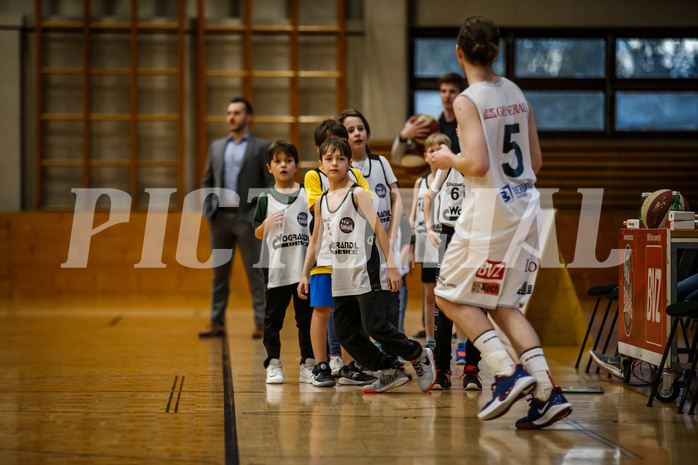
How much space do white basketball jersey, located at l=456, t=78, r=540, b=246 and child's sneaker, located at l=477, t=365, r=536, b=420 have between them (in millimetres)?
465

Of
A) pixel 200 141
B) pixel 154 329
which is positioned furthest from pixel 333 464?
pixel 200 141

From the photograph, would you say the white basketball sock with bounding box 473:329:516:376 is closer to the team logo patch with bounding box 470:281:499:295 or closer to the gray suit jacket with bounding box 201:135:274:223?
the team logo patch with bounding box 470:281:499:295

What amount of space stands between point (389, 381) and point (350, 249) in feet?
2.09

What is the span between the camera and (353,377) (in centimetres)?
398

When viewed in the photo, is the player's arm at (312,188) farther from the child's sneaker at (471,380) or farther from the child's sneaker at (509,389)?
the child's sneaker at (509,389)

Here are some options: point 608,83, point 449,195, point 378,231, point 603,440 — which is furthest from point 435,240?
point 608,83

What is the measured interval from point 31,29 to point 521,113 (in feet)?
26.5

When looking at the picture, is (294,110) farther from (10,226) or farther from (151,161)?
(10,226)

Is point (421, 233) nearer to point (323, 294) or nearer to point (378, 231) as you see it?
point (323, 294)

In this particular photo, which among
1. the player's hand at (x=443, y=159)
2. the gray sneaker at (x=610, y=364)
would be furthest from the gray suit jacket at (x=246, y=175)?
the player's hand at (x=443, y=159)

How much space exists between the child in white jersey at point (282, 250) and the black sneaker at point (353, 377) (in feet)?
0.53

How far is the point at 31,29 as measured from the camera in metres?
9.46

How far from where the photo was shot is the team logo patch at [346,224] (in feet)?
12.0

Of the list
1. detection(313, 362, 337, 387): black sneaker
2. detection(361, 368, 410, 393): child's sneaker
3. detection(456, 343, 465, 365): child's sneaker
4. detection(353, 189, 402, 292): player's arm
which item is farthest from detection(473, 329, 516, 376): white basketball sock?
detection(456, 343, 465, 365): child's sneaker
